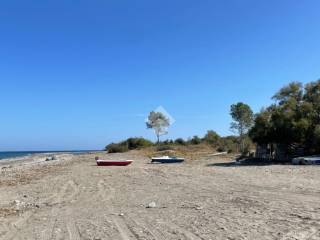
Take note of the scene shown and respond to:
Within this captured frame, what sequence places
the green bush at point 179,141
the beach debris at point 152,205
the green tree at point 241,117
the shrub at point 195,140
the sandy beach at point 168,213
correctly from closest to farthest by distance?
the sandy beach at point 168,213, the beach debris at point 152,205, the green tree at point 241,117, the shrub at point 195,140, the green bush at point 179,141

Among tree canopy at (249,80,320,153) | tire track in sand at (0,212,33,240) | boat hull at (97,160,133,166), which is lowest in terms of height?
tire track in sand at (0,212,33,240)

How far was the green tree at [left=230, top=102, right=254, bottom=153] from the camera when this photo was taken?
62875 millimetres

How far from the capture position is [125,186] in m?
18.8

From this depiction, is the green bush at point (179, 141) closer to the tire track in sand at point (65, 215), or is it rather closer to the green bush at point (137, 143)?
the green bush at point (137, 143)

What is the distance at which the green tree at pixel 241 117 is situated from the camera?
62875 millimetres

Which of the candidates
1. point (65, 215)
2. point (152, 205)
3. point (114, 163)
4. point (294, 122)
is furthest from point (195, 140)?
point (65, 215)

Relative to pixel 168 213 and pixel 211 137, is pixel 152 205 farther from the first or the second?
pixel 211 137

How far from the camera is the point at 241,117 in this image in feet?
208

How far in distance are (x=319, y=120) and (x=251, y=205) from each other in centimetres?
2609

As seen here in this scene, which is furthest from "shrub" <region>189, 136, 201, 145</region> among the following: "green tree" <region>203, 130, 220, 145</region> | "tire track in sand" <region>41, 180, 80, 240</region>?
"tire track in sand" <region>41, 180, 80, 240</region>

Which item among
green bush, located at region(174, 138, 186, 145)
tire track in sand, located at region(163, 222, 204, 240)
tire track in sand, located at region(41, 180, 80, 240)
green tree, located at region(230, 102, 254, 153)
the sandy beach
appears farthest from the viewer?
green bush, located at region(174, 138, 186, 145)

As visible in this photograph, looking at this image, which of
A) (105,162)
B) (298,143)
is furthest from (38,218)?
(298,143)

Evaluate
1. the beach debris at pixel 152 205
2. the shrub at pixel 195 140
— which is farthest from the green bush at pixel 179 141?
the beach debris at pixel 152 205

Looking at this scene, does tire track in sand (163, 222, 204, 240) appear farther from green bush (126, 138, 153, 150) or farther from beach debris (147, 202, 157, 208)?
green bush (126, 138, 153, 150)
